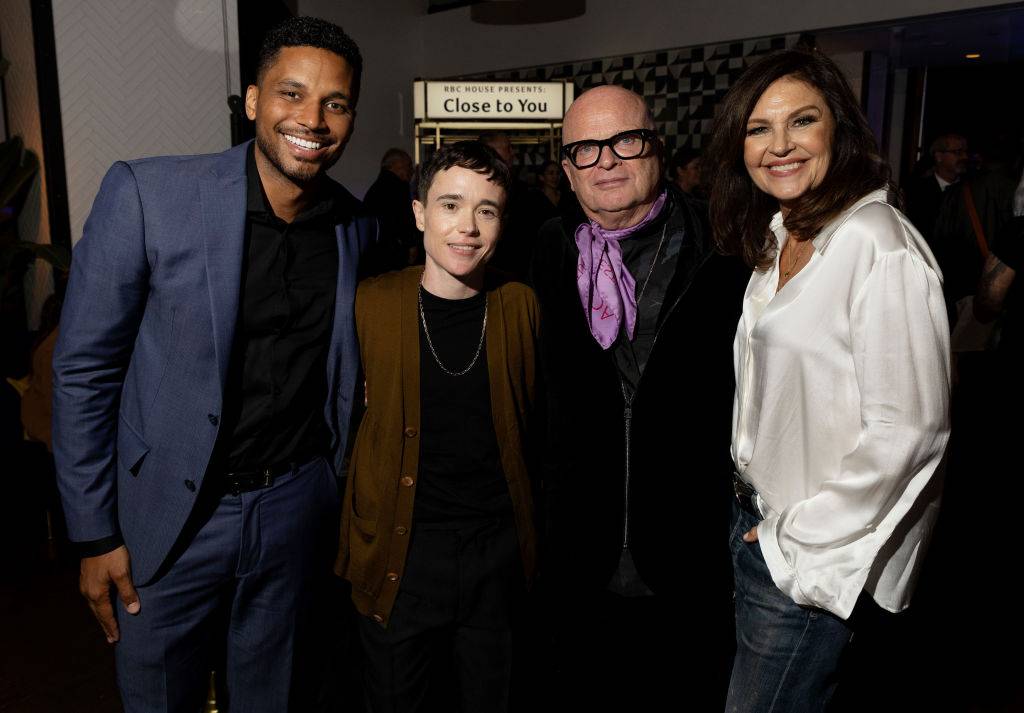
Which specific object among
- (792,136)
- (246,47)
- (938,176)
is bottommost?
(792,136)

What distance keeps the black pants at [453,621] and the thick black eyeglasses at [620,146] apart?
0.90m

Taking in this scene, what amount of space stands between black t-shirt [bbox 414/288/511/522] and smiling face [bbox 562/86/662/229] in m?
0.50

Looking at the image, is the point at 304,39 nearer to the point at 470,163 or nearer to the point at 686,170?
the point at 470,163

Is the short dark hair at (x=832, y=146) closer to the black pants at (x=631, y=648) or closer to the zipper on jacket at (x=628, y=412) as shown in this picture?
the zipper on jacket at (x=628, y=412)

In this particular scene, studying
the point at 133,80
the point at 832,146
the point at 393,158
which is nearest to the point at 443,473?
the point at 832,146

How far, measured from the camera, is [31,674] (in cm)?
251

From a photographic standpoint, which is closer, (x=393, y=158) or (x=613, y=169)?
(x=613, y=169)

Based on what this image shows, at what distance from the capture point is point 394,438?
1576 millimetres

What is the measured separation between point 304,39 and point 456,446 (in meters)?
0.91

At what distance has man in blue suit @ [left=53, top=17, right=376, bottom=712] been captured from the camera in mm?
1433

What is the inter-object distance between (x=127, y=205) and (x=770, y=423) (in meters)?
1.27

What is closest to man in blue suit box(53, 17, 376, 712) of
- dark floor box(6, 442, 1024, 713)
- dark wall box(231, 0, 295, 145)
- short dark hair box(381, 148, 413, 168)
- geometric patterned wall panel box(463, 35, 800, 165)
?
dark floor box(6, 442, 1024, 713)

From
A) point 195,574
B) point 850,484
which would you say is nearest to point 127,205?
point 195,574

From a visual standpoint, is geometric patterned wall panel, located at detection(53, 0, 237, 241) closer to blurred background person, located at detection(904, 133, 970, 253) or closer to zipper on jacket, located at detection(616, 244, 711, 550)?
zipper on jacket, located at detection(616, 244, 711, 550)
